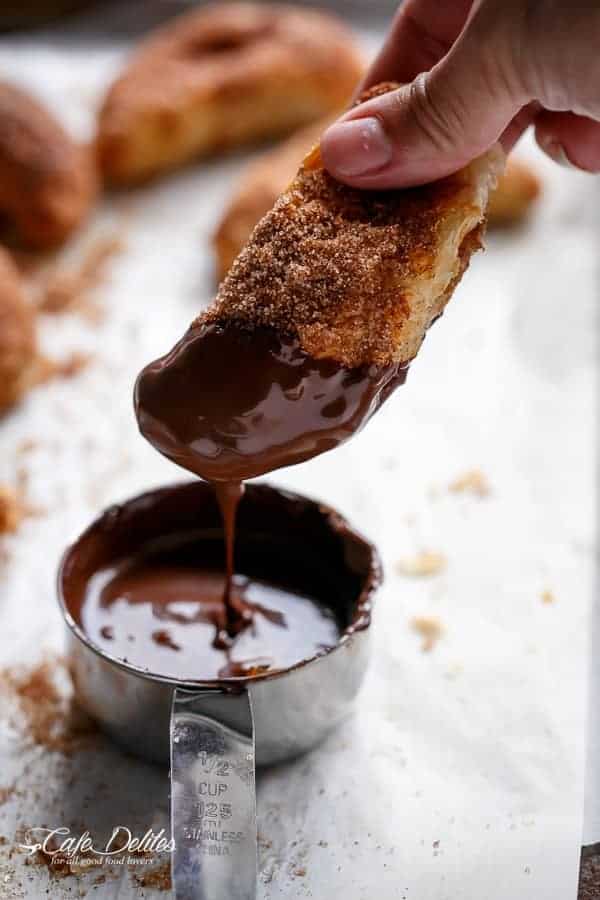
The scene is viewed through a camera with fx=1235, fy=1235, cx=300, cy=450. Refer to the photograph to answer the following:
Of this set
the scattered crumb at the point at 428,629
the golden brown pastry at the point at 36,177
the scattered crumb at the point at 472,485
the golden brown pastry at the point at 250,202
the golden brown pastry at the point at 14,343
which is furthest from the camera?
the golden brown pastry at the point at 36,177

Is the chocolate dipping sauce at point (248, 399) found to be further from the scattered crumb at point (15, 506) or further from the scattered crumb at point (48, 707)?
the scattered crumb at point (15, 506)

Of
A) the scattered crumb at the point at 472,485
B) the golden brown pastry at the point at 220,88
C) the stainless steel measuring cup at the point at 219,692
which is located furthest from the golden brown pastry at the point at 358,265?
the golden brown pastry at the point at 220,88

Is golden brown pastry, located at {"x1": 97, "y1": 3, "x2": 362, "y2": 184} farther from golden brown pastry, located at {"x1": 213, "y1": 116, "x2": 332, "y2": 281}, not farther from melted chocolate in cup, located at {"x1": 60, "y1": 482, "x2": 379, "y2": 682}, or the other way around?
melted chocolate in cup, located at {"x1": 60, "y1": 482, "x2": 379, "y2": 682}

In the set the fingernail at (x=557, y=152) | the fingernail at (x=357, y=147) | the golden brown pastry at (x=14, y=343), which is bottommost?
the golden brown pastry at (x=14, y=343)

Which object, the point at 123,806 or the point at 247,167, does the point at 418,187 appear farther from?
the point at 247,167

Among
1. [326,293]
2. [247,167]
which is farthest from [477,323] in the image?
[326,293]

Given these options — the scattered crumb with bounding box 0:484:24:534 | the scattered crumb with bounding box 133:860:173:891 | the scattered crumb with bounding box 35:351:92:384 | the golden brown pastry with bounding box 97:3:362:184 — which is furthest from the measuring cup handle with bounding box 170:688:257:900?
the golden brown pastry with bounding box 97:3:362:184
